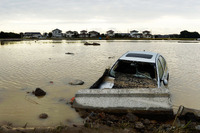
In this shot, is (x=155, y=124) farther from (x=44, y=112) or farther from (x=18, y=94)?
(x=18, y=94)

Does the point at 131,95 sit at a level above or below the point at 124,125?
above

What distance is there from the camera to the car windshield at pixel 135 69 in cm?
653

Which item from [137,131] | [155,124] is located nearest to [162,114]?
[155,124]

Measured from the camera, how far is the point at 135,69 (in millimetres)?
6793

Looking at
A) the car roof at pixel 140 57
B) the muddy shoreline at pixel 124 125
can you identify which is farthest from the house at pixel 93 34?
the muddy shoreline at pixel 124 125

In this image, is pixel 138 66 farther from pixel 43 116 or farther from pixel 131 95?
pixel 43 116

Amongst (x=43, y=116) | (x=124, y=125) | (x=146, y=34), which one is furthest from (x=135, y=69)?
(x=146, y=34)

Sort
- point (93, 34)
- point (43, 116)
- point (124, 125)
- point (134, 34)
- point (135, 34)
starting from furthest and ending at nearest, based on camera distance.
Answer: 1. point (135, 34)
2. point (134, 34)
3. point (93, 34)
4. point (43, 116)
5. point (124, 125)

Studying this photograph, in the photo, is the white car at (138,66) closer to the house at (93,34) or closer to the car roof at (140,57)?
the car roof at (140,57)

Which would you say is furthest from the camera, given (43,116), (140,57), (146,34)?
(146,34)

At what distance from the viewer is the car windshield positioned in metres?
6.53

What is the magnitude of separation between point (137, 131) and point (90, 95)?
69.6 inches

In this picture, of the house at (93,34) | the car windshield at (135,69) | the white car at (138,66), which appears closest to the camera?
the white car at (138,66)

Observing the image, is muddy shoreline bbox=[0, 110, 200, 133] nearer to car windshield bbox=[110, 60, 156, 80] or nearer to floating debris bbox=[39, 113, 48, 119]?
floating debris bbox=[39, 113, 48, 119]
